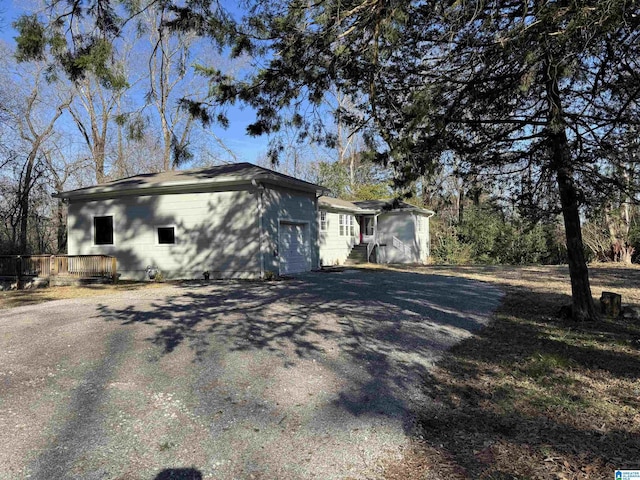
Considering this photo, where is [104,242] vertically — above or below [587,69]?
below

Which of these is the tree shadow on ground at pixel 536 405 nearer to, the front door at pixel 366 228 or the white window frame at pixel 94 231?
the white window frame at pixel 94 231

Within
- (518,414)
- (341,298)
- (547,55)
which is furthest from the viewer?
(341,298)

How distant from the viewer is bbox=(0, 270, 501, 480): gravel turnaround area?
2938 mm

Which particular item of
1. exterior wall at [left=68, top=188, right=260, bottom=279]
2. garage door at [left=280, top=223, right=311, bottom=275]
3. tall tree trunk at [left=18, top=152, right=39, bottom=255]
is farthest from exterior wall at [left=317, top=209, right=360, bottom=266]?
tall tree trunk at [left=18, top=152, right=39, bottom=255]

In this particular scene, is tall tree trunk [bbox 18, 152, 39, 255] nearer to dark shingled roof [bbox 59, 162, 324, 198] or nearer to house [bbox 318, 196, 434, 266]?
dark shingled roof [bbox 59, 162, 324, 198]

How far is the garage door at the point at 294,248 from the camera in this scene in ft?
46.6

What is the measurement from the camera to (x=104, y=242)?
1507 centimetres

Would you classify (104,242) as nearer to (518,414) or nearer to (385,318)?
(385,318)

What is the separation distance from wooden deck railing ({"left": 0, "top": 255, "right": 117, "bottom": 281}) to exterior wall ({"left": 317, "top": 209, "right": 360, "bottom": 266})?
8.49 meters

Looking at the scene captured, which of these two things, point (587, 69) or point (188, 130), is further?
point (188, 130)

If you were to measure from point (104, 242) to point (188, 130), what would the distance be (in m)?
10.6

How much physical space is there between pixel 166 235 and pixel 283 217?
386 centimetres

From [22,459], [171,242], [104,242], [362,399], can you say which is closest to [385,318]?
[362,399]

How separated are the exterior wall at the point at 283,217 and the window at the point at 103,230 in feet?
18.9
